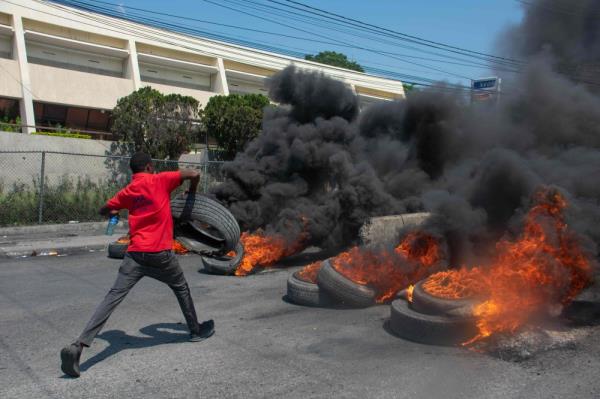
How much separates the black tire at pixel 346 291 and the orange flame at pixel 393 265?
0.10m

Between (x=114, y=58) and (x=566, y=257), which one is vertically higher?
(x=114, y=58)

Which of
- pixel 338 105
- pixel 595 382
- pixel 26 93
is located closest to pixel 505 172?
pixel 595 382

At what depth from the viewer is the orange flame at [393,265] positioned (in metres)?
7.30

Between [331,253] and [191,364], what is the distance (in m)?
6.73

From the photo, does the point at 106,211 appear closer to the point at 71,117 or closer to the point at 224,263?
the point at 224,263

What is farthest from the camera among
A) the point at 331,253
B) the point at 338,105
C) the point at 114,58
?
the point at 114,58

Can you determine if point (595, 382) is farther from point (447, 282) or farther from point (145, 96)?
point (145, 96)

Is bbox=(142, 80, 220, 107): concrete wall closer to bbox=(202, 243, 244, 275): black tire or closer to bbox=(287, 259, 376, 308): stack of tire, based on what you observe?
bbox=(202, 243, 244, 275): black tire

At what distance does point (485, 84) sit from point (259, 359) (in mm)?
15818

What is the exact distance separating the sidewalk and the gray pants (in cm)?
767

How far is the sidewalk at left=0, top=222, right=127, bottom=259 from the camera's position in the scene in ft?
40.1

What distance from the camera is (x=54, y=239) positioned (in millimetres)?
14039

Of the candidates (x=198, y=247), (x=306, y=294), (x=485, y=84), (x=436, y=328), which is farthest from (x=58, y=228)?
(x=485, y=84)

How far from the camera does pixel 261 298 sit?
8023mm
